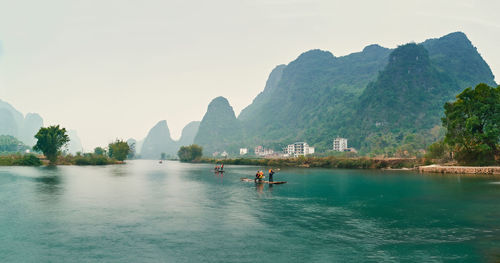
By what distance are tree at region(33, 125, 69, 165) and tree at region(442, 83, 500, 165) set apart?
429ft

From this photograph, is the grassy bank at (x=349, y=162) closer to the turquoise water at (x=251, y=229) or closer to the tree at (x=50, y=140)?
the turquoise water at (x=251, y=229)

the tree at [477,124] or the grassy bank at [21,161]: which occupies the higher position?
the tree at [477,124]

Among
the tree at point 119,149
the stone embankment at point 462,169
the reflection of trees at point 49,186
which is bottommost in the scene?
the reflection of trees at point 49,186

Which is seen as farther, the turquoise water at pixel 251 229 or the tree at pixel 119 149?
the tree at pixel 119 149

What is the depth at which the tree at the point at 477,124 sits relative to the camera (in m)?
65.2

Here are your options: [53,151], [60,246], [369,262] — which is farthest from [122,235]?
[53,151]

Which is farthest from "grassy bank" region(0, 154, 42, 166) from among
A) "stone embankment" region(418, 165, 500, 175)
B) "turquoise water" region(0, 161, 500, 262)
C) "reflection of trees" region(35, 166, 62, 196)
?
"stone embankment" region(418, 165, 500, 175)

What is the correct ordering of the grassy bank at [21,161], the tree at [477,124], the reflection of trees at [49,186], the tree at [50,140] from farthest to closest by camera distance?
the tree at [50,140]
the grassy bank at [21,161]
the tree at [477,124]
the reflection of trees at [49,186]

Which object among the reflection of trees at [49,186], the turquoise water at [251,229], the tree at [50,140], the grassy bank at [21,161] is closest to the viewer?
the turquoise water at [251,229]

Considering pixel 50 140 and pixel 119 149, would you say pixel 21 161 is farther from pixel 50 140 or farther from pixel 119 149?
pixel 119 149

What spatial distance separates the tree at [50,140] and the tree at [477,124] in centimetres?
13066

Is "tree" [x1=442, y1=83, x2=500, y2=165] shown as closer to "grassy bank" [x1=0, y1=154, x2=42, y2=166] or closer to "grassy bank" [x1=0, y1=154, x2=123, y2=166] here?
"grassy bank" [x1=0, y1=154, x2=42, y2=166]

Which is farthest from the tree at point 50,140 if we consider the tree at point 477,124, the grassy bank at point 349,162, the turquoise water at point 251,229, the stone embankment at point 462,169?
the tree at point 477,124

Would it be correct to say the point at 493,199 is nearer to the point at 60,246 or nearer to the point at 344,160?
the point at 60,246
